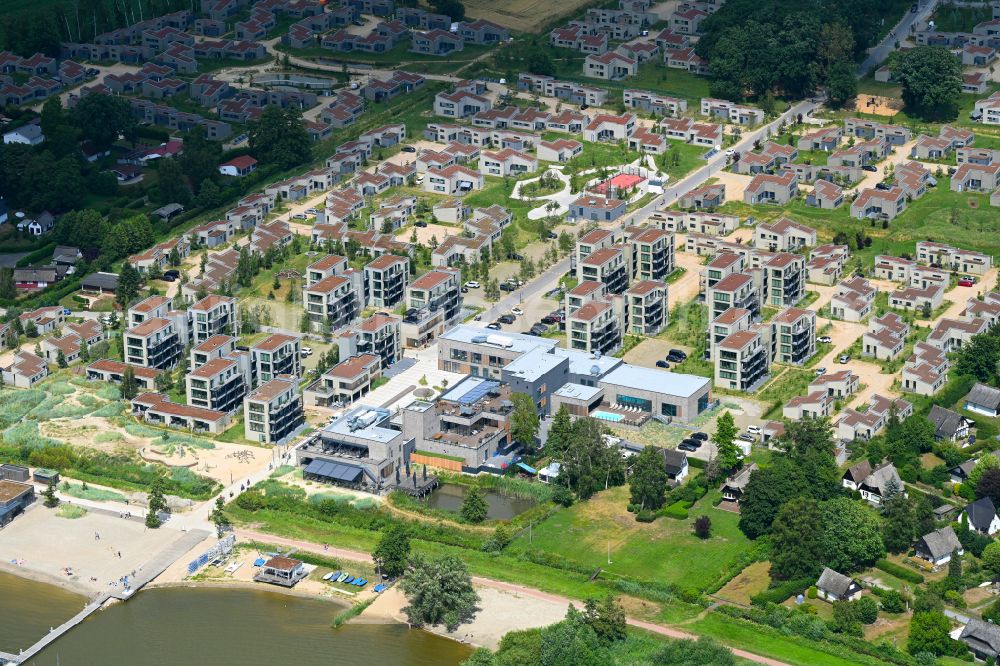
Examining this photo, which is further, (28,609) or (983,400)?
(983,400)

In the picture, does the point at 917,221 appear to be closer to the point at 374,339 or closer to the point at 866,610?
the point at 374,339

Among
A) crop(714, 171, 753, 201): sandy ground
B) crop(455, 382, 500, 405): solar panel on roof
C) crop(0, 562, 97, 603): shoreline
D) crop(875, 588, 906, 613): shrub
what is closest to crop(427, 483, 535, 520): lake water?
crop(455, 382, 500, 405): solar panel on roof

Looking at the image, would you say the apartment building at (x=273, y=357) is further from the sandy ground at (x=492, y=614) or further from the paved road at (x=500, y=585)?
the sandy ground at (x=492, y=614)

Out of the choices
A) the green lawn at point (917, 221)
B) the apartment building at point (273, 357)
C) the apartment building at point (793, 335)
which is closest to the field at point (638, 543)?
the apartment building at point (793, 335)

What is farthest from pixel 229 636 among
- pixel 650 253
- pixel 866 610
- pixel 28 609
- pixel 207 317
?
pixel 650 253

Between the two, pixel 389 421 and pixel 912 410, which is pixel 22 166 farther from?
pixel 912 410

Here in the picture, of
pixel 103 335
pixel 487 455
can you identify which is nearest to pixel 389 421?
pixel 487 455
